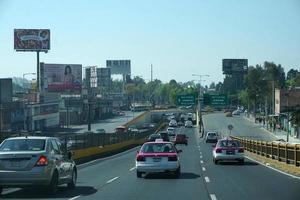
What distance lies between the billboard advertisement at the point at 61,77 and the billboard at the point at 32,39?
898 cm

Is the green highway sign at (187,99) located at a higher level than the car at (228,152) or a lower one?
higher

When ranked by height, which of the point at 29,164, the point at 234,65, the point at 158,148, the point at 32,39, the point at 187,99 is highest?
the point at 32,39

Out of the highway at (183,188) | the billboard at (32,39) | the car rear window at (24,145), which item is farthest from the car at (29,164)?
the billboard at (32,39)

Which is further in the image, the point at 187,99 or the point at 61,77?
the point at 61,77

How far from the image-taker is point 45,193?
1838 centimetres

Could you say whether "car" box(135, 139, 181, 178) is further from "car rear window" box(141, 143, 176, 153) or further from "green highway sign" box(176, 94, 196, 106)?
"green highway sign" box(176, 94, 196, 106)

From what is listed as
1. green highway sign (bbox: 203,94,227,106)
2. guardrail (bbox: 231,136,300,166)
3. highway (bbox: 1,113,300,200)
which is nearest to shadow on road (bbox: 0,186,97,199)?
highway (bbox: 1,113,300,200)

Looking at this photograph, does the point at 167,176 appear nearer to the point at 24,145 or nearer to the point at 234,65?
the point at 24,145

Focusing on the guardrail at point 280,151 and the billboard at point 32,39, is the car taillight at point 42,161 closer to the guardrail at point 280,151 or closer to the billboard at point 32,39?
the guardrail at point 280,151

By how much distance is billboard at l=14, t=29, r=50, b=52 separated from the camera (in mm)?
118550

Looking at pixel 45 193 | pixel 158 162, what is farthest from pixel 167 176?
pixel 45 193

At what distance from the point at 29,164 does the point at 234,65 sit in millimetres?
172028

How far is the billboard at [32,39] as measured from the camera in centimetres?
11855

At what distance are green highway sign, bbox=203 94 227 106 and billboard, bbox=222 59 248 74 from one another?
8815cm
